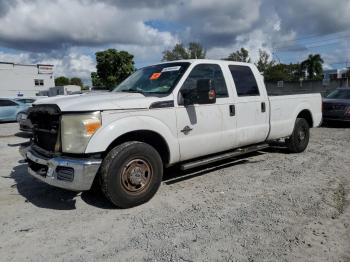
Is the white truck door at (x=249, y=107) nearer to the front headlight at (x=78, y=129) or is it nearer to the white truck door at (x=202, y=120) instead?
the white truck door at (x=202, y=120)

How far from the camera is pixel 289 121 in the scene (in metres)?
6.95

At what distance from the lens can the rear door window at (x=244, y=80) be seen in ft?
19.3

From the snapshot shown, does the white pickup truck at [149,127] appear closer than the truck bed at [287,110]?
Yes

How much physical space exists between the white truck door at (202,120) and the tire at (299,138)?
245cm

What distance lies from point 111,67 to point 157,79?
43.2 metres

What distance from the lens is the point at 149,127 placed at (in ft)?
14.5

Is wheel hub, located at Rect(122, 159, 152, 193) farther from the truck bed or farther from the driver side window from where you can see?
the truck bed

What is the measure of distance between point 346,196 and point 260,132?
6.36ft

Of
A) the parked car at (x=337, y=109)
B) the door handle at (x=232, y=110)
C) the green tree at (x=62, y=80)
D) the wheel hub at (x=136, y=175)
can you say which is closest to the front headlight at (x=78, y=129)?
the wheel hub at (x=136, y=175)

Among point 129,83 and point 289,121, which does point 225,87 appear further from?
point 289,121

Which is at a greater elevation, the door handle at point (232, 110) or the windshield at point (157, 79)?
the windshield at point (157, 79)

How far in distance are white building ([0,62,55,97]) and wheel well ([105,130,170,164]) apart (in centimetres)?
5552

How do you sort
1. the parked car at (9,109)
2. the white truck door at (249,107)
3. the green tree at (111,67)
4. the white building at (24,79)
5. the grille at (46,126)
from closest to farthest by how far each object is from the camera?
the grille at (46,126), the white truck door at (249,107), the parked car at (9,109), the green tree at (111,67), the white building at (24,79)

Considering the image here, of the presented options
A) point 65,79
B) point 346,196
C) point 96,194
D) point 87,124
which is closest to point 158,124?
point 87,124
